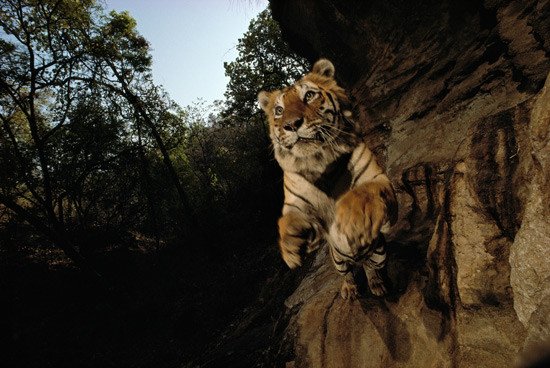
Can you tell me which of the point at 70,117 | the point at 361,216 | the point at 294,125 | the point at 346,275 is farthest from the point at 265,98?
the point at 70,117

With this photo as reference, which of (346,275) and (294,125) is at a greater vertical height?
(294,125)

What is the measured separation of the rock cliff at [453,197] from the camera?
2.31 meters

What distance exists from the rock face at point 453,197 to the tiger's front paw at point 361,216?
91 cm

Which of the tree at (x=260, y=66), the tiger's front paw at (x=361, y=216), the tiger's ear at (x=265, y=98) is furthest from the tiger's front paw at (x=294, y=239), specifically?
the tree at (x=260, y=66)

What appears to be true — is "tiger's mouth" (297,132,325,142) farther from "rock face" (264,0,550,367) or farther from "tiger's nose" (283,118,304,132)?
"rock face" (264,0,550,367)

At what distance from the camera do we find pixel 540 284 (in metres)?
2.01

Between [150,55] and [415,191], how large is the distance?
1792 cm

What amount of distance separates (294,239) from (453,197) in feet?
4.84

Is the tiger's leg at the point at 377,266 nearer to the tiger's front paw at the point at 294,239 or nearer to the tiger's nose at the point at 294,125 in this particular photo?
the tiger's front paw at the point at 294,239

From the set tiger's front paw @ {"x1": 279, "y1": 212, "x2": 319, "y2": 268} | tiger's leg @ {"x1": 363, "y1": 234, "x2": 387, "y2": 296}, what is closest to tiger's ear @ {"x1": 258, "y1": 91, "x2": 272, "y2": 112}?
tiger's front paw @ {"x1": 279, "y1": 212, "x2": 319, "y2": 268}

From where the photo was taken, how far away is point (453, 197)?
287cm

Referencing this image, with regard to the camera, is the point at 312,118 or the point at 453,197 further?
the point at 453,197

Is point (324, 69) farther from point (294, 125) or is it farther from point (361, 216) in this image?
point (361, 216)

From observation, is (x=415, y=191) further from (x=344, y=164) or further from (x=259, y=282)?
(x=259, y=282)
